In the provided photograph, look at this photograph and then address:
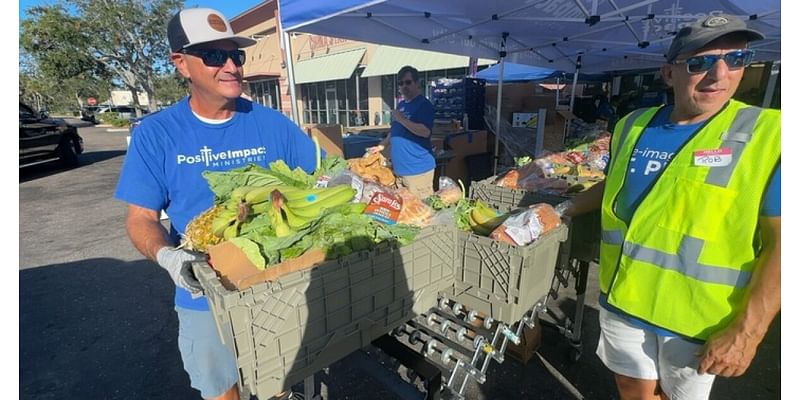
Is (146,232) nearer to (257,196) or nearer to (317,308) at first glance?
(257,196)

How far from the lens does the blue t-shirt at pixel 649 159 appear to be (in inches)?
64.0

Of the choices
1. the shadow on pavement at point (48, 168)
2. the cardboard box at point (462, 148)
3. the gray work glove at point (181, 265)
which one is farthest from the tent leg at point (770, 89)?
the shadow on pavement at point (48, 168)

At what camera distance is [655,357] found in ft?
5.68

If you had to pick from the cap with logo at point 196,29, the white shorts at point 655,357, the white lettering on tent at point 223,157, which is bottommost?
the white shorts at point 655,357

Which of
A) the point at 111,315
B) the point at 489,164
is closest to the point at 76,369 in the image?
the point at 111,315

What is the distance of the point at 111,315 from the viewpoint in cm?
392

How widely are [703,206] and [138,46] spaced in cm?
3955

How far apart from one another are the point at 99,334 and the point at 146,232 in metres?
2.91

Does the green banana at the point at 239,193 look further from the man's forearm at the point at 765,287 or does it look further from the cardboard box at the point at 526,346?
the cardboard box at the point at 526,346

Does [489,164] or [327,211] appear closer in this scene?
[327,211]

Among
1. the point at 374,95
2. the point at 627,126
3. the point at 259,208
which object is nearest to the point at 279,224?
the point at 259,208

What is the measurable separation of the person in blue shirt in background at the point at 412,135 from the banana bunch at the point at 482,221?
7.39 ft

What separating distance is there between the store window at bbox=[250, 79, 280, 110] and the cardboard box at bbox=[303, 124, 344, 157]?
23579 mm

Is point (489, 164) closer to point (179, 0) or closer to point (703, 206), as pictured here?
point (703, 206)
